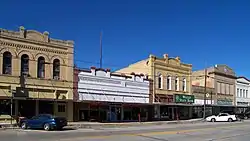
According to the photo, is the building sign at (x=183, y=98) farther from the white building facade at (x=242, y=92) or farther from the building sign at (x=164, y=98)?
the white building facade at (x=242, y=92)

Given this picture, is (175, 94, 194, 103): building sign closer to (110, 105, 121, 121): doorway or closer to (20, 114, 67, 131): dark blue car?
(110, 105, 121, 121): doorway

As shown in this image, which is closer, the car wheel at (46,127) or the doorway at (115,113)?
the car wheel at (46,127)

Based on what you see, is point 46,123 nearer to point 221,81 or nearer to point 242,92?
point 221,81

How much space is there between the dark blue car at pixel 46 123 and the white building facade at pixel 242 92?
48324mm

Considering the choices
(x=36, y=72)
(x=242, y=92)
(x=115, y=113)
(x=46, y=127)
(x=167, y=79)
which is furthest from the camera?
(x=242, y=92)

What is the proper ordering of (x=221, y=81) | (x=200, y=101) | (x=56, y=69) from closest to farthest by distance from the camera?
(x=56, y=69) → (x=200, y=101) → (x=221, y=81)

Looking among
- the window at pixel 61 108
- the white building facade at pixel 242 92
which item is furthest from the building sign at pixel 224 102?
the window at pixel 61 108

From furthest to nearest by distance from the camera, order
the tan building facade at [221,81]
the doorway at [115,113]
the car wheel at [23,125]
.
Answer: the tan building facade at [221,81]
the doorway at [115,113]
the car wheel at [23,125]

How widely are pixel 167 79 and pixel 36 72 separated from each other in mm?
22154

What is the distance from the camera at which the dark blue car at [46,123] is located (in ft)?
99.6

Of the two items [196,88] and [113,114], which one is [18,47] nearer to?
[113,114]

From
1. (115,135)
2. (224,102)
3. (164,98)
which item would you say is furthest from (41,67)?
(224,102)

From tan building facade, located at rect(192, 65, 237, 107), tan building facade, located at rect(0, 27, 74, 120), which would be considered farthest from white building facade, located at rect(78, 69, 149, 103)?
tan building facade, located at rect(192, 65, 237, 107)

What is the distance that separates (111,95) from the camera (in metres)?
44.9
